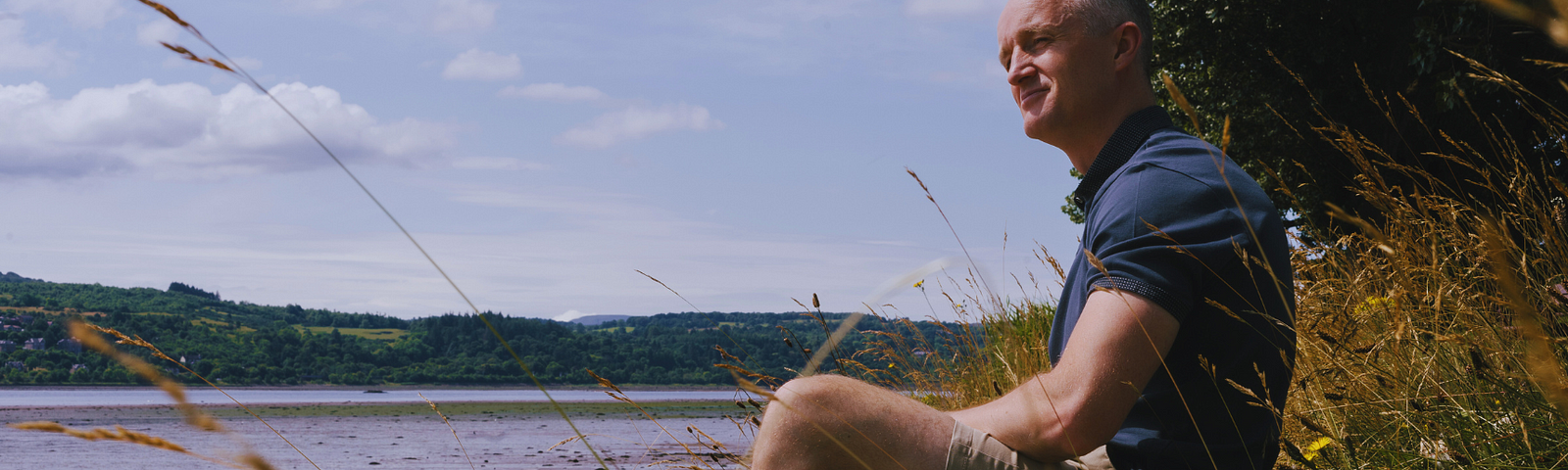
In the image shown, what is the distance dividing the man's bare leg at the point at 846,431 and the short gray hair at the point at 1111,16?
962 millimetres

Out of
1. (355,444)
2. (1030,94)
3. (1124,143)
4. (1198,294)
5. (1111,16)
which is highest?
(1111,16)

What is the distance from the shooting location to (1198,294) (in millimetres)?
1316

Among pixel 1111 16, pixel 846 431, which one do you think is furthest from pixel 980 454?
pixel 1111 16

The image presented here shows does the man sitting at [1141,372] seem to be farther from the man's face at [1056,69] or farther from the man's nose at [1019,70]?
the man's nose at [1019,70]

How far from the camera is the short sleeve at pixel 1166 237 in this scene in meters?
1.23

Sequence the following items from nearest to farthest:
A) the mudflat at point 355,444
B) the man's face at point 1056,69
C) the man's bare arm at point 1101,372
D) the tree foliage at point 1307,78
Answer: the man's bare arm at point 1101,372 → the man's face at point 1056,69 → the tree foliage at point 1307,78 → the mudflat at point 355,444

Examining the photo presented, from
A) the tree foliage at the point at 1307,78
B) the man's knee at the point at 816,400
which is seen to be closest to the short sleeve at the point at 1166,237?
the man's knee at the point at 816,400

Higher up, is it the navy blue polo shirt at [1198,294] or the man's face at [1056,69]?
the man's face at [1056,69]

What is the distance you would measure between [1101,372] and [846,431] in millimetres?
369

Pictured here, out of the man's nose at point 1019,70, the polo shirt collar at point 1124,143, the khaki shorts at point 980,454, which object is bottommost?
the khaki shorts at point 980,454

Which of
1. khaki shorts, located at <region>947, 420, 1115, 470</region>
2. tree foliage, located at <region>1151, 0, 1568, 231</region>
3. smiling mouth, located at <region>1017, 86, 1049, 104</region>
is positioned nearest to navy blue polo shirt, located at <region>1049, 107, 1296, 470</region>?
khaki shorts, located at <region>947, 420, 1115, 470</region>

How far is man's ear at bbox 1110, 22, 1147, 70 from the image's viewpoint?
1.78 meters

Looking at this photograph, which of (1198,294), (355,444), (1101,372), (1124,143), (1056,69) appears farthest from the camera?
(355,444)

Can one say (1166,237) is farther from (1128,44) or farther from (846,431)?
(1128,44)
